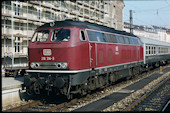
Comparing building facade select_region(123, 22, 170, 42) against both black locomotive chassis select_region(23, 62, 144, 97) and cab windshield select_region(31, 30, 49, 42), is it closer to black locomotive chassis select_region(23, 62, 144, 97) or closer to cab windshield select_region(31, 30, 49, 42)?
black locomotive chassis select_region(23, 62, 144, 97)

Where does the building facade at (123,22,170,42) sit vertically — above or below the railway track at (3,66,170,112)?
above

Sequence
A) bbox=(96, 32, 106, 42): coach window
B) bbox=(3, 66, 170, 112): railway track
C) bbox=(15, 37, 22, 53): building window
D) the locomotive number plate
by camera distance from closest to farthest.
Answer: bbox=(3, 66, 170, 112): railway track → the locomotive number plate → bbox=(96, 32, 106, 42): coach window → bbox=(15, 37, 22, 53): building window

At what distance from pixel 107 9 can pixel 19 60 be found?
Answer: 26.3 m

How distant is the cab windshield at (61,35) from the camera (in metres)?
10.6

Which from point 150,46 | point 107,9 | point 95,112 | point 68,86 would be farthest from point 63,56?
point 107,9

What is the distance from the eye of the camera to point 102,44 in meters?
12.8

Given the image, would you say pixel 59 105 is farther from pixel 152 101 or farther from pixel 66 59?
pixel 152 101

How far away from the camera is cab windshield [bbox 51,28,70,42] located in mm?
10625

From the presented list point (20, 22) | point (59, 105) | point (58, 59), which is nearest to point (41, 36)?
point (58, 59)

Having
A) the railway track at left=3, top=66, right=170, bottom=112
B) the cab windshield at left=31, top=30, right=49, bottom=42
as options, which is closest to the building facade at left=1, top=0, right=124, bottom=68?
the cab windshield at left=31, top=30, right=49, bottom=42

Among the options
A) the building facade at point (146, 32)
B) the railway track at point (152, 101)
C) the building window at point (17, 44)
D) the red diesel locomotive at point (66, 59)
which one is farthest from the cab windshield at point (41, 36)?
the building facade at point (146, 32)

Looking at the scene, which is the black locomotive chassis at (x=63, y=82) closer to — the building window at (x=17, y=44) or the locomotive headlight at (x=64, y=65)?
the locomotive headlight at (x=64, y=65)

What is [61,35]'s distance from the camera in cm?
1077

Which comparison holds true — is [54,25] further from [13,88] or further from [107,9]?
[107,9]
